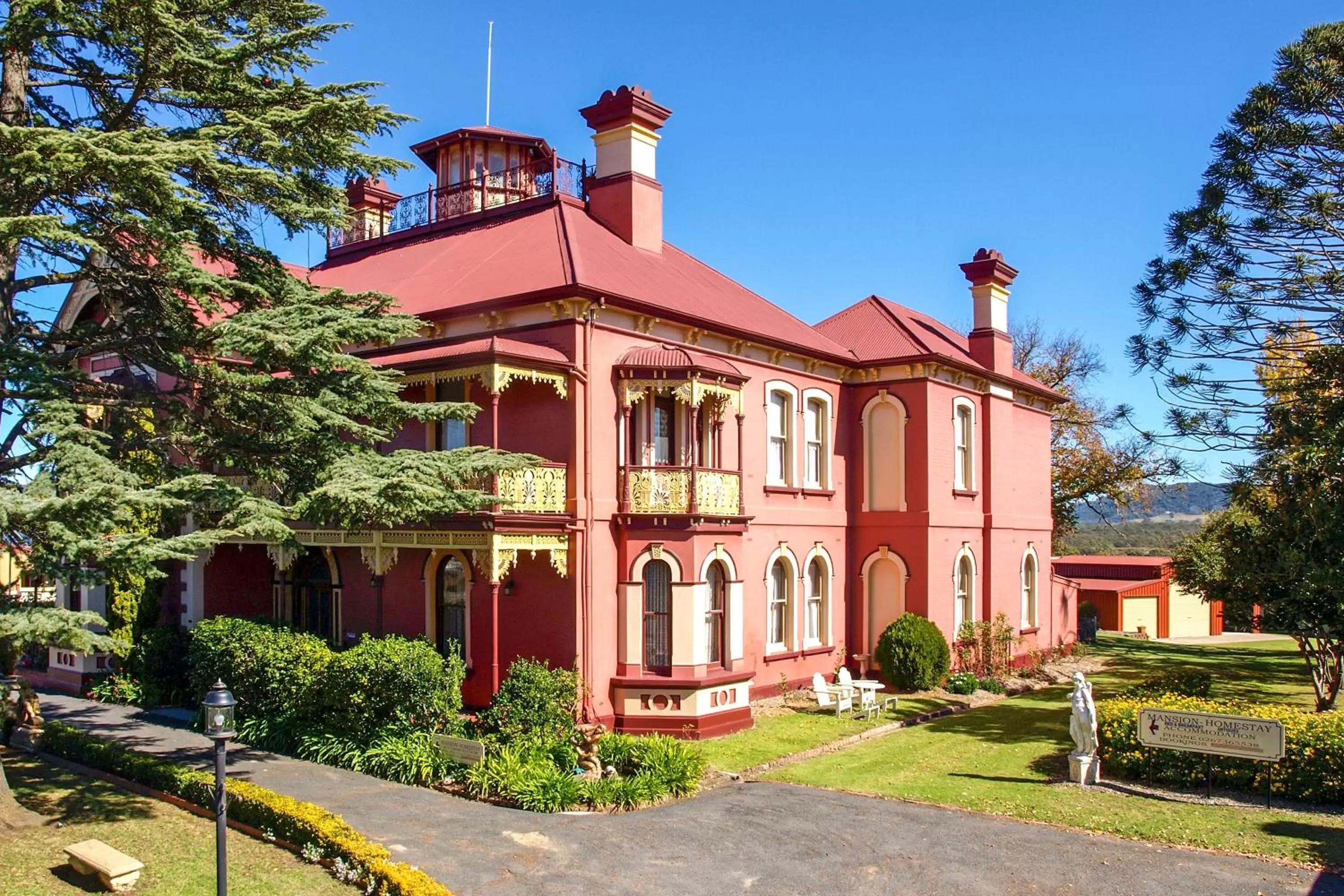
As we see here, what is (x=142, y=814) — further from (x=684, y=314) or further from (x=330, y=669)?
(x=684, y=314)

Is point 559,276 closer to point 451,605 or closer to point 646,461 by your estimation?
point 646,461

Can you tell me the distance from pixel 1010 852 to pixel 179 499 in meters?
10.8

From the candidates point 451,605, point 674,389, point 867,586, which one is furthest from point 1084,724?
point 451,605

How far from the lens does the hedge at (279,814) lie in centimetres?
1064

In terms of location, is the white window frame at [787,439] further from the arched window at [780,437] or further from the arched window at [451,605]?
the arched window at [451,605]

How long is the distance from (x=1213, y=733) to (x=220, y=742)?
1253 centimetres

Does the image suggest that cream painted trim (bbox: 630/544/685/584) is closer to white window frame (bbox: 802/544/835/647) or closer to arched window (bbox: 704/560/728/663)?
arched window (bbox: 704/560/728/663)

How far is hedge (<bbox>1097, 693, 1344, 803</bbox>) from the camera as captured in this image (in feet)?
46.4

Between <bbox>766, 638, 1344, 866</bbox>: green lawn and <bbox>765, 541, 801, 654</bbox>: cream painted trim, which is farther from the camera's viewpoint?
<bbox>765, 541, 801, 654</bbox>: cream painted trim

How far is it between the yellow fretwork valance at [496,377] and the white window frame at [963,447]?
11287mm

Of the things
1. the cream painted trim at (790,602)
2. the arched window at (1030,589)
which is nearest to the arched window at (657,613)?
the cream painted trim at (790,602)

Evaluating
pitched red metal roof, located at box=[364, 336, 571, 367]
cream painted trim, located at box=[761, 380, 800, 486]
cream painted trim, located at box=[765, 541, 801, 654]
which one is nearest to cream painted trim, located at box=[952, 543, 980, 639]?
cream painted trim, located at box=[765, 541, 801, 654]

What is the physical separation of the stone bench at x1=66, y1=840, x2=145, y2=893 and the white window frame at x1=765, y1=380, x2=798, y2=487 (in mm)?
13930

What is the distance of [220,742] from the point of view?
1009 cm
